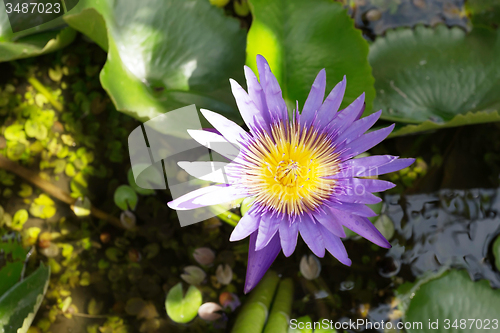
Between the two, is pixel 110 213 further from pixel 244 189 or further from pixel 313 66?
pixel 313 66

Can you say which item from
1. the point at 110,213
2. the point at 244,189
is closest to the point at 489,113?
the point at 244,189

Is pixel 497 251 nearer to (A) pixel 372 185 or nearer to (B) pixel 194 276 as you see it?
(A) pixel 372 185

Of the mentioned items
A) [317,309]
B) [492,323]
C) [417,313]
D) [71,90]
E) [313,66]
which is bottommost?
[317,309]

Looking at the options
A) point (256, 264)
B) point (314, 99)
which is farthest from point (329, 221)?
point (314, 99)

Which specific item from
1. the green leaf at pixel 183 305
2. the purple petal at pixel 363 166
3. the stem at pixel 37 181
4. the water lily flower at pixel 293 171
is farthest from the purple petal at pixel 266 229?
the stem at pixel 37 181

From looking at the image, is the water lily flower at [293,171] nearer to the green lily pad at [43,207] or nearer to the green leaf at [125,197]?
the green leaf at [125,197]
